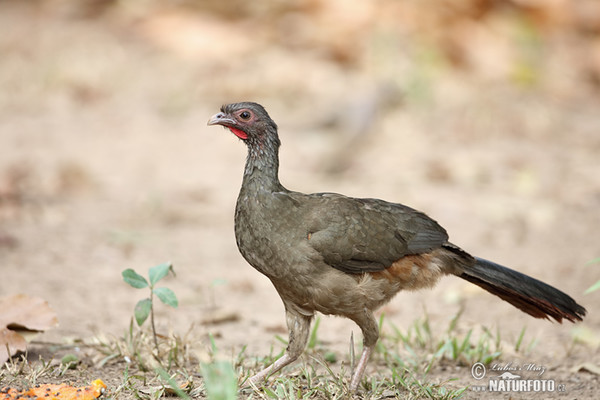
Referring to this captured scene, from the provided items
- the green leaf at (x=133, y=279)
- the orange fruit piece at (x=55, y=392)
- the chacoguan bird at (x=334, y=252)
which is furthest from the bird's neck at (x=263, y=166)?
the orange fruit piece at (x=55, y=392)

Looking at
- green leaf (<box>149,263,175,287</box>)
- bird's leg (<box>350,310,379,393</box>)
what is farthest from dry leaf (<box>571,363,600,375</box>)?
green leaf (<box>149,263,175,287</box>)

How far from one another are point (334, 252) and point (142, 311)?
1.01 meters

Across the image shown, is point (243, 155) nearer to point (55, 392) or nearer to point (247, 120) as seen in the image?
point (247, 120)

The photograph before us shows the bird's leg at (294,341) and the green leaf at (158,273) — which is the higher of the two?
the green leaf at (158,273)

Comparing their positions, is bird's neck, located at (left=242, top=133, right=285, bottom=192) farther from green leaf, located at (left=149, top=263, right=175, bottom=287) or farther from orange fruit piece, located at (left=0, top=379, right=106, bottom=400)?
orange fruit piece, located at (left=0, top=379, right=106, bottom=400)

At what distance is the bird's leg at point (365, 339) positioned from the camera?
10.7ft

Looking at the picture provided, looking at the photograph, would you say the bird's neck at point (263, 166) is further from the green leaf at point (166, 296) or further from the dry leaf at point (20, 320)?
the dry leaf at point (20, 320)

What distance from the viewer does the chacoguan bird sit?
127 inches

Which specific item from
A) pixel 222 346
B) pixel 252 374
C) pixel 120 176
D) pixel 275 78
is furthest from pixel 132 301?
pixel 275 78

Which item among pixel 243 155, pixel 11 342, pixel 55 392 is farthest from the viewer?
pixel 243 155

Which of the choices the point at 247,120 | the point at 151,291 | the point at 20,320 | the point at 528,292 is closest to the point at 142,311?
the point at 151,291

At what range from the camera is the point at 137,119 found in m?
10.2

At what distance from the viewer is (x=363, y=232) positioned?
3396mm

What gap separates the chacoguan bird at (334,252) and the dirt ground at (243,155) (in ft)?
1.79
